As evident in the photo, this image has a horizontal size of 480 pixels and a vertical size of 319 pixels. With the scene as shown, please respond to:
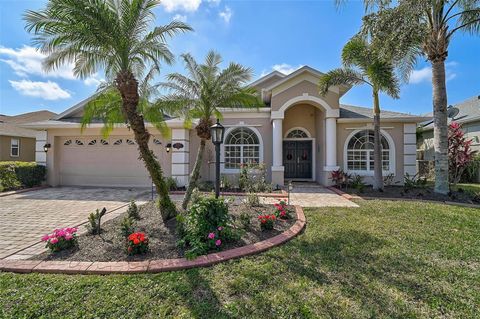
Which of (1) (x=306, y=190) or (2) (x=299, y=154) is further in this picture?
(2) (x=299, y=154)

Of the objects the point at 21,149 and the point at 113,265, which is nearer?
the point at 113,265

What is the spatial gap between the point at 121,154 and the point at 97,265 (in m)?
10.4

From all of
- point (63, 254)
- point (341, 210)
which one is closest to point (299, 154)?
point (341, 210)

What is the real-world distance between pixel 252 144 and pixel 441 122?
8.34m

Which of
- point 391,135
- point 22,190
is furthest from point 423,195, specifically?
point 22,190

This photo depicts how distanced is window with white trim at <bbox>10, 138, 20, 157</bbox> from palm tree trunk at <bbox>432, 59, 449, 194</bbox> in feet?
95.7

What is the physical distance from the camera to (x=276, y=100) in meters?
12.2

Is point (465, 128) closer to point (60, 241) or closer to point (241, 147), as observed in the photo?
point (241, 147)

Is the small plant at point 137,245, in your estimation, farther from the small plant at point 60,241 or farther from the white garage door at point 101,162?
the white garage door at point 101,162

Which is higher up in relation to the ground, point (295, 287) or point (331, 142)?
point (331, 142)

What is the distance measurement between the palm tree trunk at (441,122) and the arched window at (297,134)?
21.5 ft

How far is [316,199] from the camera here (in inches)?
353

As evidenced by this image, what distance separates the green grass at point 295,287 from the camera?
109 inches

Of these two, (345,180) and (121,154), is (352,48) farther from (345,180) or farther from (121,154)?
(121,154)
